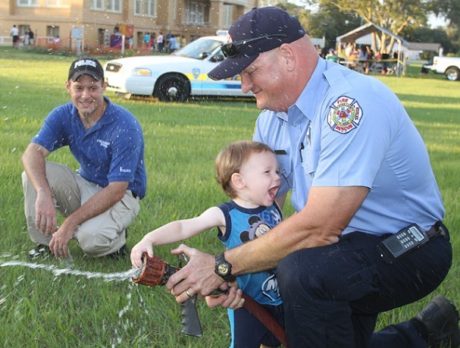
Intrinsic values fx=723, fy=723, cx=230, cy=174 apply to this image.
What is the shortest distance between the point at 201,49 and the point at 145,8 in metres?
45.6

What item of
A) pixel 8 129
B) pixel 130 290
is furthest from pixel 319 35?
pixel 130 290

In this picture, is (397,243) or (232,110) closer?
(397,243)

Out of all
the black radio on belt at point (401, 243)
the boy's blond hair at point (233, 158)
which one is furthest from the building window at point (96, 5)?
the black radio on belt at point (401, 243)

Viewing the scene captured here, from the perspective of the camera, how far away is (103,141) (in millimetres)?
4773

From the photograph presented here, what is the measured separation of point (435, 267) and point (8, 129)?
7.64 metres

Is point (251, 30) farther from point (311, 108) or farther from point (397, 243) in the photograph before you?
point (397, 243)

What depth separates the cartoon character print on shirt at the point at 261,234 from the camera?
3.39 m

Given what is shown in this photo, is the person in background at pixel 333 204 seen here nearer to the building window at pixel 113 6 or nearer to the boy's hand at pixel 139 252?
the boy's hand at pixel 139 252

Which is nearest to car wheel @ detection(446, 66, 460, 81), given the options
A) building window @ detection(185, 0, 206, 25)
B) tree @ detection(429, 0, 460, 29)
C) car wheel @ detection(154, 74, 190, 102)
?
tree @ detection(429, 0, 460, 29)

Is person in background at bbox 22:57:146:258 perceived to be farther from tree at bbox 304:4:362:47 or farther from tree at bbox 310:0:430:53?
tree at bbox 304:4:362:47

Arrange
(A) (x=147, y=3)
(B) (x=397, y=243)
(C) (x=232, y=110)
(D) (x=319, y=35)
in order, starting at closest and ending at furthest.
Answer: (B) (x=397, y=243) < (C) (x=232, y=110) < (A) (x=147, y=3) < (D) (x=319, y=35)

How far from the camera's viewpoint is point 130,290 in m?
4.14

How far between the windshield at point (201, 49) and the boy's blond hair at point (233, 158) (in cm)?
1332

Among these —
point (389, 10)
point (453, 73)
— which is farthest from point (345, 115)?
point (389, 10)
